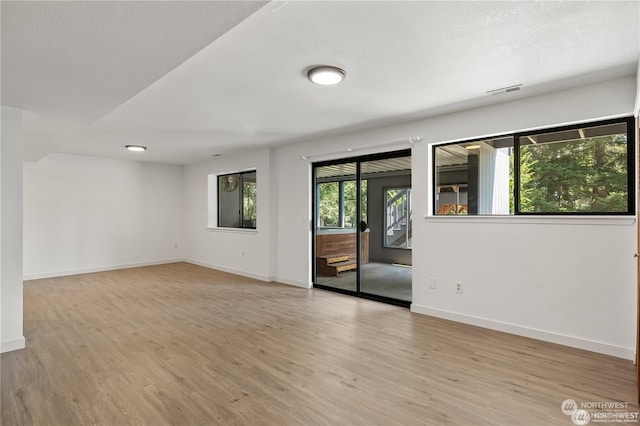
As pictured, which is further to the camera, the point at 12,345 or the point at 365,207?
the point at 365,207

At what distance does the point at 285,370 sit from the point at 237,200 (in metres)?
5.19

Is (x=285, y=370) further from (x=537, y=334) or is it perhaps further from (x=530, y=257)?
(x=530, y=257)

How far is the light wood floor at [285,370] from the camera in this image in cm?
206

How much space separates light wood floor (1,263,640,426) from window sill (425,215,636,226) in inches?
46.0

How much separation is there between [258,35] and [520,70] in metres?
2.09

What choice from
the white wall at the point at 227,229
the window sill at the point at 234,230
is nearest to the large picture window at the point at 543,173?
the white wall at the point at 227,229

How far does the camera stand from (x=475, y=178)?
388 cm

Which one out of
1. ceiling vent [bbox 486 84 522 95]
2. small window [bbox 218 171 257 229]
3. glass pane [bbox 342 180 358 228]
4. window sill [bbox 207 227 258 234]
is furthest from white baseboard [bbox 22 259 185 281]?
ceiling vent [bbox 486 84 522 95]

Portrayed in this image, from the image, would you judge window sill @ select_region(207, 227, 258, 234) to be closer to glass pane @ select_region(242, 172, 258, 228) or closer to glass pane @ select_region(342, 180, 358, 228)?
glass pane @ select_region(242, 172, 258, 228)

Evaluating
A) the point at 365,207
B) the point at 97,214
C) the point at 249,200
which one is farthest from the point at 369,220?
the point at 97,214

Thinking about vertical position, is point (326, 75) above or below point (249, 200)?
above

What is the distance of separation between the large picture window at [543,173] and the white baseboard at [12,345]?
452 cm

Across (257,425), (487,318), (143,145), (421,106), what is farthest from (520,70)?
(143,145)

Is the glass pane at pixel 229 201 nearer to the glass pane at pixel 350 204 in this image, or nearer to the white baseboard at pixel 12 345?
the glass pane at pixel 350 204
